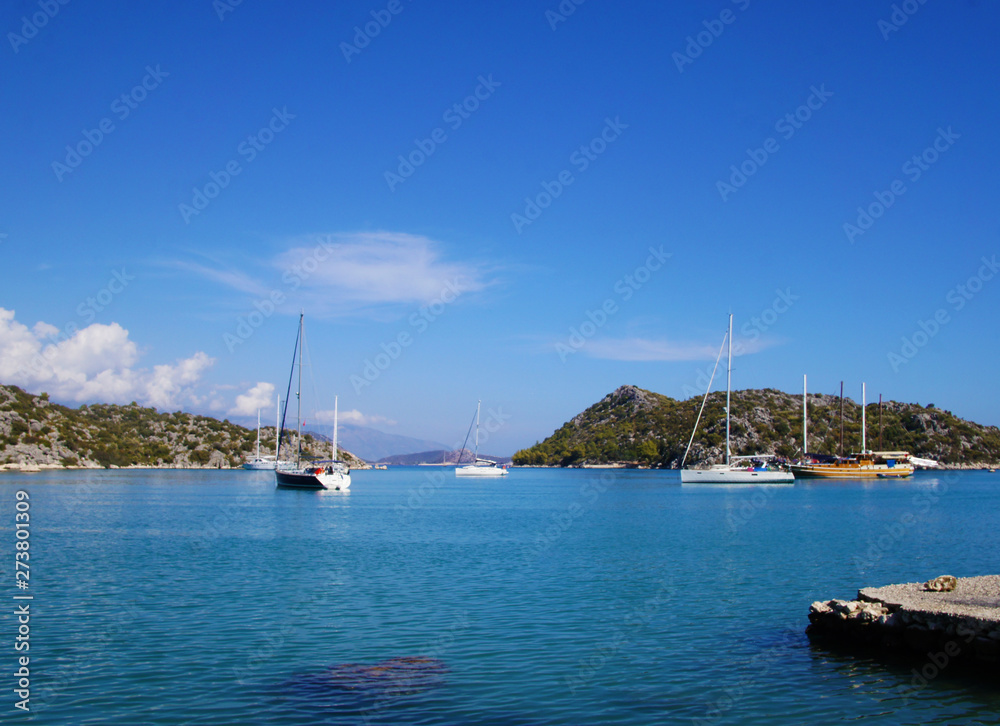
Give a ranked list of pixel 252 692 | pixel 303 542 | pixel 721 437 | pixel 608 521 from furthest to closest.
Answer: pixel 721 437
pixel 608 521
pixel 303 542
pixel 252 692

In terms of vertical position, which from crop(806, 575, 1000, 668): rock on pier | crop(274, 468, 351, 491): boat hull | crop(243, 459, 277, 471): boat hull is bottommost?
crop(243, 459, 277, 471): boat hull

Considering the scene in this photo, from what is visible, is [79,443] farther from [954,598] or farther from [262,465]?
[954,598]

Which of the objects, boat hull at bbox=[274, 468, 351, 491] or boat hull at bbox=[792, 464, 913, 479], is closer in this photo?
boat hull at bbox=[274, 468, 351, 491]

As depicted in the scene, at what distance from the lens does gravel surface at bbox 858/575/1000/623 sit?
15445 mm

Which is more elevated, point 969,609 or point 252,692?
point 969,609

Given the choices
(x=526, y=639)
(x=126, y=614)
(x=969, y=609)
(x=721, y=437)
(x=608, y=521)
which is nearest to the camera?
(x=969, y=609)

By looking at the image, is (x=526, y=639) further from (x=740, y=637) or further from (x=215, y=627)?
(x=215, y=627)

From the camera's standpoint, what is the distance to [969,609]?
15.6m

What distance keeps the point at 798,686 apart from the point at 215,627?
13.5 metres

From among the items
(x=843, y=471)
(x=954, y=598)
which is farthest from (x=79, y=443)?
(x=954, y=598)

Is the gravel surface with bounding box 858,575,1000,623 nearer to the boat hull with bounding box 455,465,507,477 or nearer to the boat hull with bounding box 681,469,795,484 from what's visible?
the boat hull with bounding box 681,469,795,484

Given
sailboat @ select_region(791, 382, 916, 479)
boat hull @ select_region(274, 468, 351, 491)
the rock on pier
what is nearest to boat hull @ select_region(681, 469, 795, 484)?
sailboat @ select_region(791, 382, 916, 479)

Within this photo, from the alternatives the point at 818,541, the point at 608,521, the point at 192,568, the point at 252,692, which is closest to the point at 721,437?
the point at 608,521

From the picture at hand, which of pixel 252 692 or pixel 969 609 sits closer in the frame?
pixel 252 692
